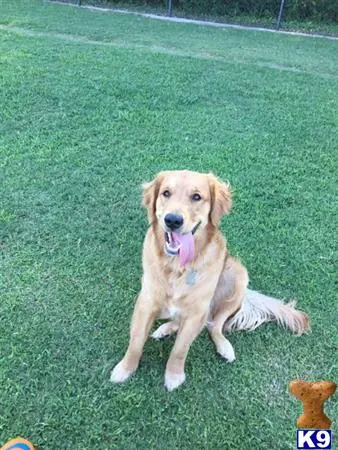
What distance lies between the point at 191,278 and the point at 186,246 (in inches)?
7.1

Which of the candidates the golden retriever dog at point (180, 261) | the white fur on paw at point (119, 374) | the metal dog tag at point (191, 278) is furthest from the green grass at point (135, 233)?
the metal dog tag at point (191, 278)

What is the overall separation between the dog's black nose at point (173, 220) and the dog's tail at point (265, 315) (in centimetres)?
82

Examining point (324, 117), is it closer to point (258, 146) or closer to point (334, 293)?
point (258, 146)

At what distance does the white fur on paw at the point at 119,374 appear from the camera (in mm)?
2400

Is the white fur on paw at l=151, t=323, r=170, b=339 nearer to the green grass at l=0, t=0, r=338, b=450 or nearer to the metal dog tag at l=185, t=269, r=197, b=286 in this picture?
the green grass at l=0, t=0, r=338, b=450

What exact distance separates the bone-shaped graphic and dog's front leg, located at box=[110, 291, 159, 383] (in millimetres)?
957

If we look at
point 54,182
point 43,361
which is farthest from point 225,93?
point 43,361

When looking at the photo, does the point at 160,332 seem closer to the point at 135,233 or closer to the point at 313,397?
the point at 135,233

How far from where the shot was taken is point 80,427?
7.13 ft

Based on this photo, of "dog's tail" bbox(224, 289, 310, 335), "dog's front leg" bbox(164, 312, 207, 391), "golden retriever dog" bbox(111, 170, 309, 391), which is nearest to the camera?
"golden retriever dog" bbox(111, 170, 309, 391)

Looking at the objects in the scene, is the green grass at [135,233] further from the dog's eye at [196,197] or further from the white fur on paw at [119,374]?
the dog's eye at [196,197]

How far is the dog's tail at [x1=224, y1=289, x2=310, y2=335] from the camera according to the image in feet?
9.04

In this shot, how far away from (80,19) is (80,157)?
26.3ft

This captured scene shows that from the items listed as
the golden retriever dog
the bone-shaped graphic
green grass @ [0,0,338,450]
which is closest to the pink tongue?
the golden retriever dog
